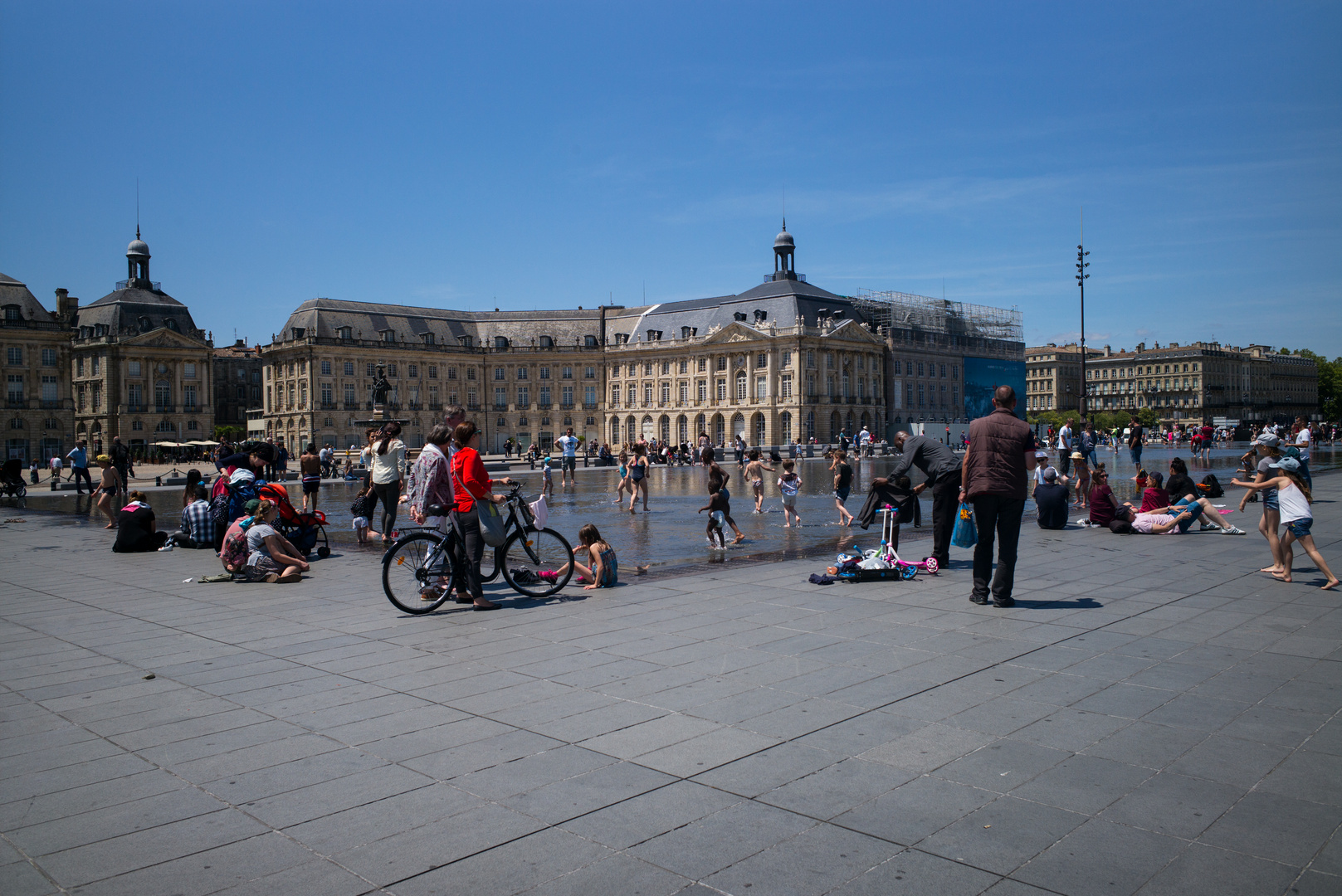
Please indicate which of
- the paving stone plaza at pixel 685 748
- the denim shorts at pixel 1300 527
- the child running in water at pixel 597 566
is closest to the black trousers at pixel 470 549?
the paving stone plaza at pixel 685 748

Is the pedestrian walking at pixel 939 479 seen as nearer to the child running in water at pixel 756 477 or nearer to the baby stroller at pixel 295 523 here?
the child running in water at pixel 756 477

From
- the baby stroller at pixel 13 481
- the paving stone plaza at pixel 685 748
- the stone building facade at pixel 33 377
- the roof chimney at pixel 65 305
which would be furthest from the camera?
the roof chimney at pixel 65 305

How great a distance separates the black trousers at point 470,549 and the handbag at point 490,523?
0.05 m

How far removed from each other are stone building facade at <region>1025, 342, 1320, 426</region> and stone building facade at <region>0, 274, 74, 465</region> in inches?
4859

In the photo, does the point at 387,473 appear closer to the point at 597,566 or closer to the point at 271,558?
the point at 271,558

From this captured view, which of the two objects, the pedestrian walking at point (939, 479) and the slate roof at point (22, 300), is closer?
the pedestrian walking at point (939, 479)

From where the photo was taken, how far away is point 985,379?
10269 centimetres

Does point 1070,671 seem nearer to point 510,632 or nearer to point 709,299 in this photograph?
point 510,632

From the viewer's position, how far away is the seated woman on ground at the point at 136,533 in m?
13.3

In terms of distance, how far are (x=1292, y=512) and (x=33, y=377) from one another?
284ft

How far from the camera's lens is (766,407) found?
88.2 meters

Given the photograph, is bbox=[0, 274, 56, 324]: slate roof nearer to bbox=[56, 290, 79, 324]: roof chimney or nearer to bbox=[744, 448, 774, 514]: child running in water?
bbox=[56, 290, 79, 324]: roof chimney

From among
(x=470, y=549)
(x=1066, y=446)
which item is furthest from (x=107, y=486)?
(x=1066, y=446)

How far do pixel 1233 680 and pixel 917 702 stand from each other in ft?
6.85
